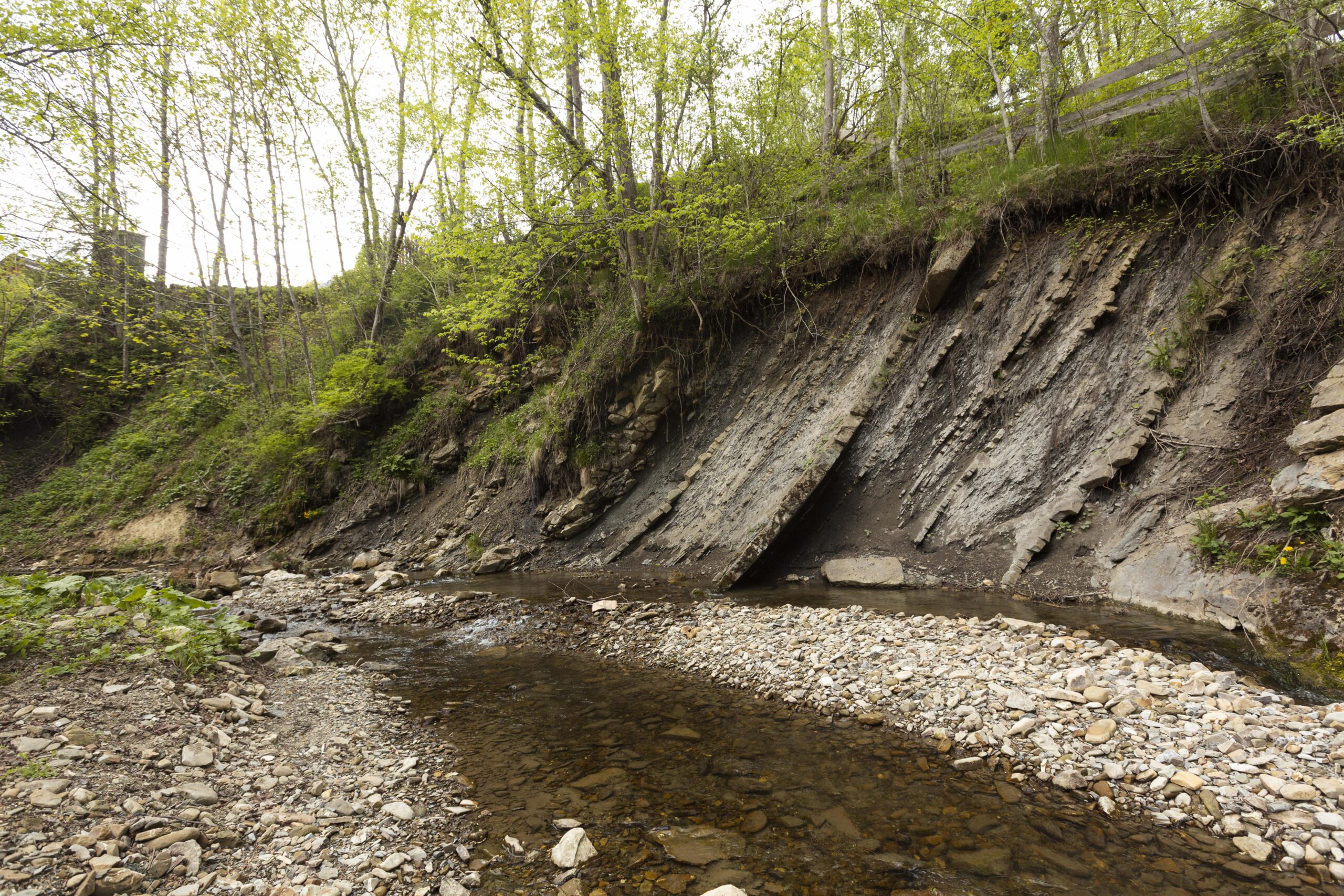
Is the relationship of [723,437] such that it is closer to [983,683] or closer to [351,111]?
[983,683]

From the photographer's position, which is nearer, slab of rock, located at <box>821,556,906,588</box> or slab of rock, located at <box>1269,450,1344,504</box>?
slab of rock, located at <box>1269,450,1344,504</box>

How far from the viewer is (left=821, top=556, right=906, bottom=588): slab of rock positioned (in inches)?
352

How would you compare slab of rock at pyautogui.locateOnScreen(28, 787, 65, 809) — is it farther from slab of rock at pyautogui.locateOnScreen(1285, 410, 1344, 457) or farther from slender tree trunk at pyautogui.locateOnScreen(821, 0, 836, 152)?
slender tree trunk at pyautogui.locateOnScreen(821, 0, 836, 152)

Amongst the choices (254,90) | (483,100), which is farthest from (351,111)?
(483,100)

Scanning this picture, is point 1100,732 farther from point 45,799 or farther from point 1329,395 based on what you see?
point 45,799

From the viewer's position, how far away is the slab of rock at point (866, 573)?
29.3ft

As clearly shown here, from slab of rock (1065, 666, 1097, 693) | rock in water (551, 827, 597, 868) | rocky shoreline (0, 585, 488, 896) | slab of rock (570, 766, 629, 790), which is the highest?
rocky shoreline (0, 585, 488, 896)

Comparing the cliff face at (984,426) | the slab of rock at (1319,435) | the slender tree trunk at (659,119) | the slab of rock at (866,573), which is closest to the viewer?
the slab of rock at (1319,435)

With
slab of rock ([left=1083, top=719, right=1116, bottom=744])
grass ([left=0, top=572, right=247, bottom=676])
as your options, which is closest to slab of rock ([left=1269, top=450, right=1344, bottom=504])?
slab of rock ([left=1083, top=719, right=1116, bottom=744])

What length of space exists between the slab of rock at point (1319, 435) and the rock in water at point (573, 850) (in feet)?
25.6

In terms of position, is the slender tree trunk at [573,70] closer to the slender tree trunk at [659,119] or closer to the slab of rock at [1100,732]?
the slender tree trunk at [659,119]

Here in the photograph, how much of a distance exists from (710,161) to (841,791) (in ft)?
49.4

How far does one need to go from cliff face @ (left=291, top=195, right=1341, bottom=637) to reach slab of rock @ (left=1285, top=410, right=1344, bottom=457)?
1.96ft

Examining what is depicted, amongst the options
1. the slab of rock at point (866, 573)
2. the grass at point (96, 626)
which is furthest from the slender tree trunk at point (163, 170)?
the slab of rock at point (866, 573)
